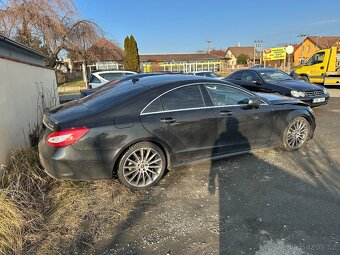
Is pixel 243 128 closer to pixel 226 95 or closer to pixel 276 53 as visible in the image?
pixel 226 95

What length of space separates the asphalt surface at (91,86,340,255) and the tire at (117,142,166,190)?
18cm

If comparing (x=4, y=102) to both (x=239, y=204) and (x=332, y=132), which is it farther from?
(x=332, y=132)

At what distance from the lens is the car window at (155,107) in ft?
12.7

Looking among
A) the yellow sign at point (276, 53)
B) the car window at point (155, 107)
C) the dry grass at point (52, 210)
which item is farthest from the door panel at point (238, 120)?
the yellow sign at point (276, 53)

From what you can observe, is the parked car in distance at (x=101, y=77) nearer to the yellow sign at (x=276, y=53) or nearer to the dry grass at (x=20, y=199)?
the dry grass at (x=20, y=199)

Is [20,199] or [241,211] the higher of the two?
[20,199]

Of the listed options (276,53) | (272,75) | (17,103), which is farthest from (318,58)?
(276,53)

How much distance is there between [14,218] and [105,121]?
1468 mm

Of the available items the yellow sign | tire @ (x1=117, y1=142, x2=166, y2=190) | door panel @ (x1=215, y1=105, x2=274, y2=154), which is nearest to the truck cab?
door panel @ (x1=215, y1=105, x2=274, y2=154)

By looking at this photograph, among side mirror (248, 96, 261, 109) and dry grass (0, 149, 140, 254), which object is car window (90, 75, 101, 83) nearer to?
dry grass (0, 149, 140, 254)

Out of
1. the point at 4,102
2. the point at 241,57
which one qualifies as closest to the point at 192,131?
the point at 4,102

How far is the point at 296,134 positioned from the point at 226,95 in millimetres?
1729

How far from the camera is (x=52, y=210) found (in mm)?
3357

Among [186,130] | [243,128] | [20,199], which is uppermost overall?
[186,130]
